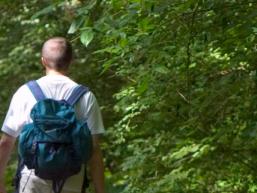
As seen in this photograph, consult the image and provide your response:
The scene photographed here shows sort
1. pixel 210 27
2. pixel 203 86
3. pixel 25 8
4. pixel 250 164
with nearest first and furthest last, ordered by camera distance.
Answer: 1. pixel 210 27
2. pixel 203 86
3. pixel 250 164
4. pixel 25 8

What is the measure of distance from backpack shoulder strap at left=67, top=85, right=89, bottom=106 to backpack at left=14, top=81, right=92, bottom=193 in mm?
99

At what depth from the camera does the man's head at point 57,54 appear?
3656 millimetres

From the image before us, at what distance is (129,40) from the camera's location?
402cm

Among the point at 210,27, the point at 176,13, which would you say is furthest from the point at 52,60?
the point at 210,27

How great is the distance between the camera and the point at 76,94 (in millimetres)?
3666

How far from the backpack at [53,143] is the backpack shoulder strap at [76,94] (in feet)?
0.32

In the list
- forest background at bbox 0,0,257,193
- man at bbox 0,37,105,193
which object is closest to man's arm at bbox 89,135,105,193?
man at bbox 0,37,105,193

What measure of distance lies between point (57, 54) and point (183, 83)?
5.49ft

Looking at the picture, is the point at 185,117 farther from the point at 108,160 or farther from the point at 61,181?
the point at 108,160

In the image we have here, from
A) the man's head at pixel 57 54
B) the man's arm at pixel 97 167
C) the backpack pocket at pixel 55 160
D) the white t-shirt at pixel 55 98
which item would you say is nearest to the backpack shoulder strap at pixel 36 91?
the white t-shirt at pixel 55 98

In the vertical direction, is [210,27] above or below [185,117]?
above

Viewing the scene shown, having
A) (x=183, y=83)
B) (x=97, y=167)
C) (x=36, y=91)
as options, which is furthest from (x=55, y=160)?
(x=183, y=83)

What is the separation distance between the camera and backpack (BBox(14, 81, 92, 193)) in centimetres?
350

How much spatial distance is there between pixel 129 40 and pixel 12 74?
6.08 metres
